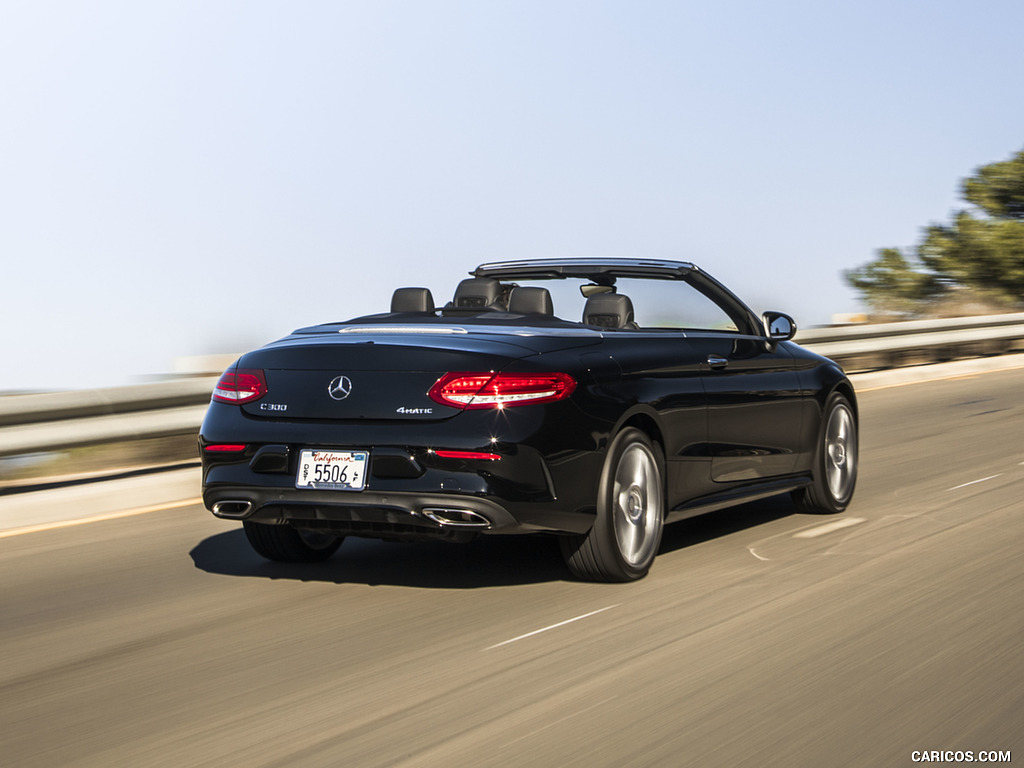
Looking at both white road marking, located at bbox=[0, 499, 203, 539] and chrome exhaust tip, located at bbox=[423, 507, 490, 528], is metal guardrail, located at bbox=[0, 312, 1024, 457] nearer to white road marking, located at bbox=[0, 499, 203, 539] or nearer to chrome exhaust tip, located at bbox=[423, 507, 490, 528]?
white road marking, located at bbox=[0, 499, 203, 539]

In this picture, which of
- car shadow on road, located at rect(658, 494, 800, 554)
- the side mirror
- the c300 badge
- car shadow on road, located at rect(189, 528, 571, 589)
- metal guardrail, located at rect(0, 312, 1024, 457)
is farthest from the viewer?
metal guardrail, located at rect(0, 312, 1024, 457)

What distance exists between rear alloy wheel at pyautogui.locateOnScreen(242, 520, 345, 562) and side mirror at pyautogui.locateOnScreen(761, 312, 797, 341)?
2649 millimetres

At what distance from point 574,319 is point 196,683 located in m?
2.78

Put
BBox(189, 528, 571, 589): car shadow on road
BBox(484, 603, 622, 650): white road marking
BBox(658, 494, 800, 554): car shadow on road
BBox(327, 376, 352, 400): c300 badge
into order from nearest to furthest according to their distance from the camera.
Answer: BBox(484, 603, 622, 650): white road marking < BBox(327, 376, 352, 400): c300 badge < BBox(189, 528, 571, 589): car shadow on road < BBox(658, 494, 800, 554): car shadow on road

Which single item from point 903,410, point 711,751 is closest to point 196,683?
point 711,751

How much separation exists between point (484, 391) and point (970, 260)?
96.8ft

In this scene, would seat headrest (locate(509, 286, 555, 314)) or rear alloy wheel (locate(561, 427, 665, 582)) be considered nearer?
rear alloy wheel (locate(561, 427, 665, 582))

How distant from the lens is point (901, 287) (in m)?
34.3

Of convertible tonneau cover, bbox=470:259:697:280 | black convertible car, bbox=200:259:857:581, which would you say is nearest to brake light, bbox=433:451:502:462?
black convertible car, bbox=200:259:857:581

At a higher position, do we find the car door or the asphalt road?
the car door

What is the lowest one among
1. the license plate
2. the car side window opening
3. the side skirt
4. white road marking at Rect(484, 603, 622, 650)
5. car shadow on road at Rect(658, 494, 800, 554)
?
car shadow on road at Rect(658, 494, 800, 554)

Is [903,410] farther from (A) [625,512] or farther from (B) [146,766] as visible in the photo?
(B) [146,766]

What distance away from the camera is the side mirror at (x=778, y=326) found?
772cm

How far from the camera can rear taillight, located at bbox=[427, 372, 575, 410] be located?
5.67 metres
